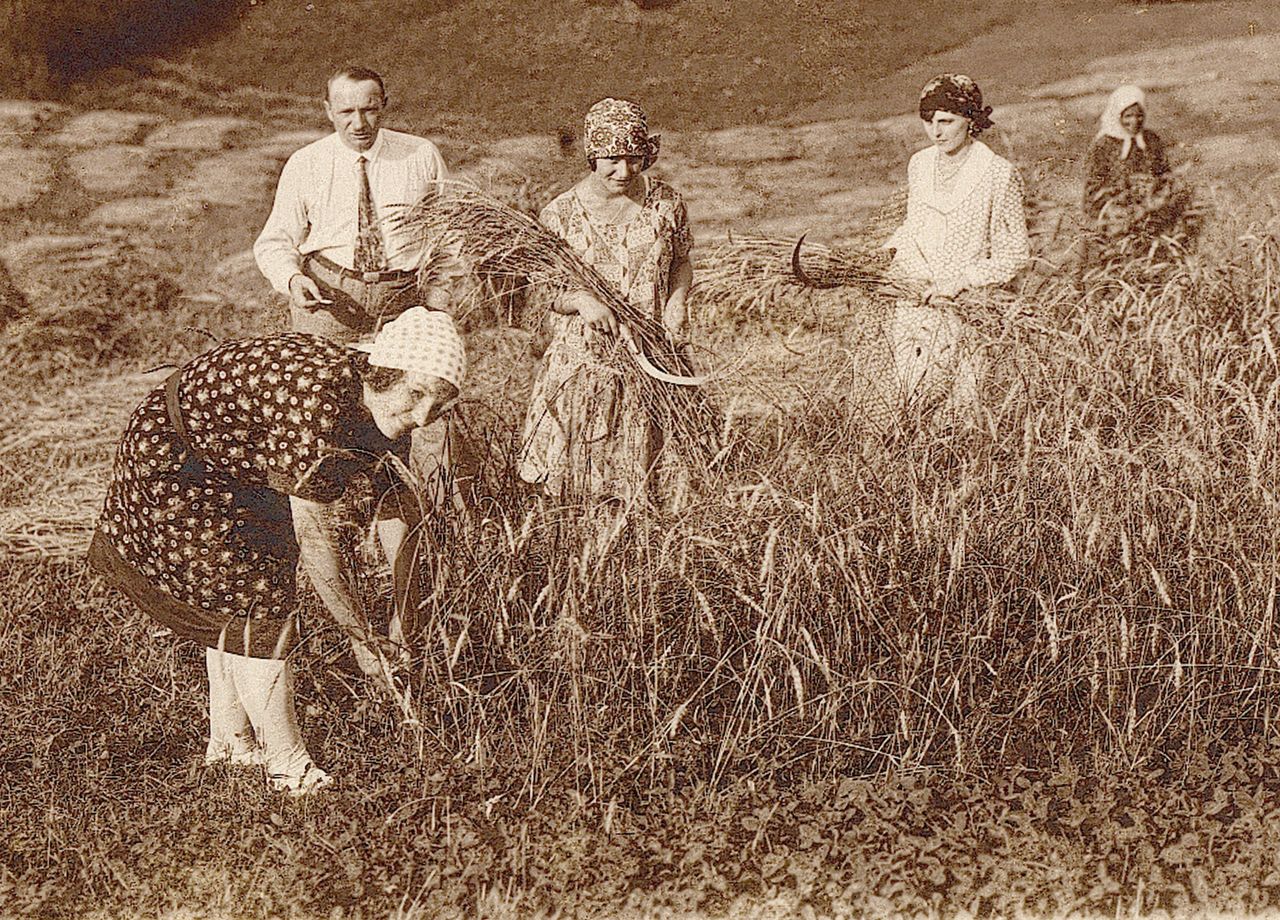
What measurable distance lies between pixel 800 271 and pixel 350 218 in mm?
1226

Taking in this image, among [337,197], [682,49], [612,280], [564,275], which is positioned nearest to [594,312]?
[564,275]

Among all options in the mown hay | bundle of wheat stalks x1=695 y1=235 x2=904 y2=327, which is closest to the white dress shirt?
bundle of wheat stalks x1=695 y1=235 x2=904 y2=327

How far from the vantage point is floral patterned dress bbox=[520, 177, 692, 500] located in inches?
145

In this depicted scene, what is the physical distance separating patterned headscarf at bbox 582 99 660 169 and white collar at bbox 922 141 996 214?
1.13m

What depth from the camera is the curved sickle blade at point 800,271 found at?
12.9 feet

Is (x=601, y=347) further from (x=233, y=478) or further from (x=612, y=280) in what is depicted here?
(x=233, y=478)

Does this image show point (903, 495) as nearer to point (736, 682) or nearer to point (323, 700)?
point (736, 682)

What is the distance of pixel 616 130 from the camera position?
361 centimetres

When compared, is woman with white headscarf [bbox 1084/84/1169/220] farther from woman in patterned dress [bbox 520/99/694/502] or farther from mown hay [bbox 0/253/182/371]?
mown hay [bbox 0/253/182/371]

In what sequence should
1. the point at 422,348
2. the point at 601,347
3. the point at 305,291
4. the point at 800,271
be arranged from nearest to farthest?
the point at 422,348 → the point at 601,347 → the point at 305,291 → the point at 800,271

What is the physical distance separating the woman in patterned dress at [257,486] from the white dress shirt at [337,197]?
117 centimetres

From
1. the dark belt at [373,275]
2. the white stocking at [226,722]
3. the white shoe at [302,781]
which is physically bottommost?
the white shoe at [302,781]

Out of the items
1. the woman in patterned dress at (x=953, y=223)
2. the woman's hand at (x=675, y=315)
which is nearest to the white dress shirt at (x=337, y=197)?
the woman's hand at (x=675, y=315)

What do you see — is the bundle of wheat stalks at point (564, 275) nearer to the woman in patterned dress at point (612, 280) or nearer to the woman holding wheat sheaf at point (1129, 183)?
the woman in patterned dress at point (612, 280)
